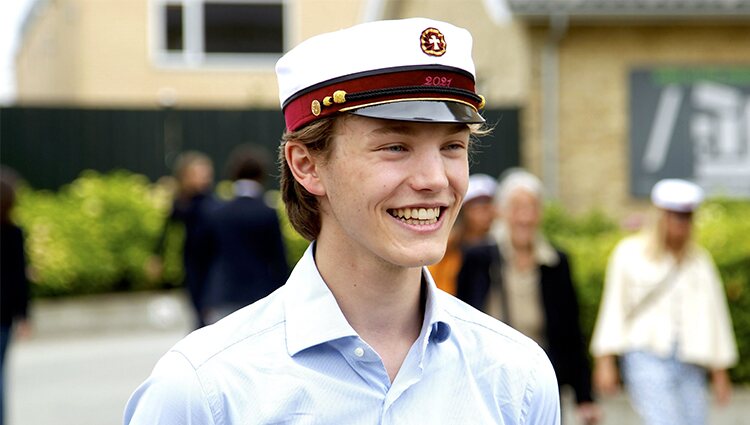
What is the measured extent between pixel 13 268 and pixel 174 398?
7466 millimetres

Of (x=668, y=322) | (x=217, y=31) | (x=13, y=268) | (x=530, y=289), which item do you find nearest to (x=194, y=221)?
(x=13, y=268)

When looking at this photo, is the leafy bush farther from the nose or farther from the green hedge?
the nose

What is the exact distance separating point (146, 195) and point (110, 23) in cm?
914

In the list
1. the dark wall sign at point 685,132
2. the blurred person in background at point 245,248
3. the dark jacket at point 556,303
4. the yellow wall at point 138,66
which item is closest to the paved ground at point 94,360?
the blurred person in background at point 245,248

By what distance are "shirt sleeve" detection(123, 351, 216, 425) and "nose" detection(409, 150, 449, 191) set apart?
514 mm

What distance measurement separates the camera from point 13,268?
31.1ft

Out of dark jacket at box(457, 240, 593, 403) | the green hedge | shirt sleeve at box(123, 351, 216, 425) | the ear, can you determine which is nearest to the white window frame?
the green hedge

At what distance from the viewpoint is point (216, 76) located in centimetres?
2641

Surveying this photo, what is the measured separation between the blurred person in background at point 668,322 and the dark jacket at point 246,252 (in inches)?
124

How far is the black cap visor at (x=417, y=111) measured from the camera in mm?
2410

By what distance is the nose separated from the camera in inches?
95.8

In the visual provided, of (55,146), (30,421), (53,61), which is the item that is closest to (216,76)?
(53,61)

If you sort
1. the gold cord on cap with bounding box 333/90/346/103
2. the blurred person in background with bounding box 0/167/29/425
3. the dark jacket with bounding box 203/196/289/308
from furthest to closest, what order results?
1. the dark jacket with bounding box 203/196/289/308
2. the blurred person in background with bounding box 0/167/29/425
3. the gold cord on cap with bounding box 333/90/346/103

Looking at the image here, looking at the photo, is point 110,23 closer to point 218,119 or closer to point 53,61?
point 53,61
